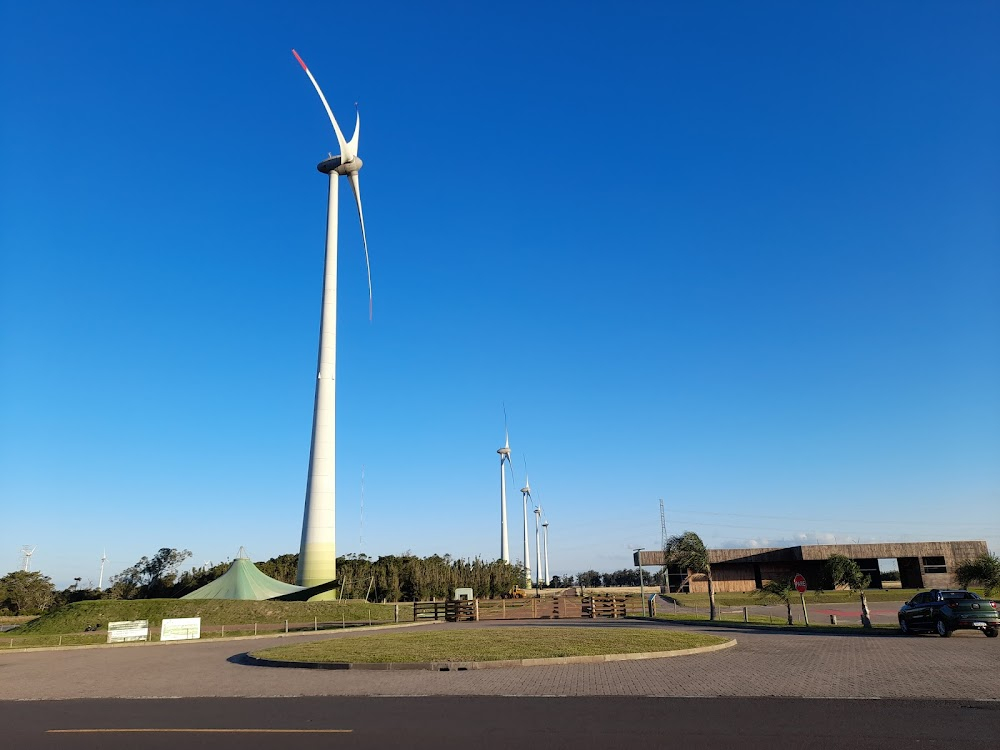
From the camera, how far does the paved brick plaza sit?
44.0ft

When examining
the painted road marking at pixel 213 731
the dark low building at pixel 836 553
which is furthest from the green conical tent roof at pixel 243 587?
the painted road marking at pixel 213 731

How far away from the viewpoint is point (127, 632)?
3341 centimetres

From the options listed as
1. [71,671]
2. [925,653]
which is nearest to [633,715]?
[925,653]

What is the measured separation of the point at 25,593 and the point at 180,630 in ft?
200

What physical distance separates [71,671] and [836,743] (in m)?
21.1

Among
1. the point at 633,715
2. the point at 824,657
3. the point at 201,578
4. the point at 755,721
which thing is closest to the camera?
the point at 755,721

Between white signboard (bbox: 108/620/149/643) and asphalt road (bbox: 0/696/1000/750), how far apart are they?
73.4 feet

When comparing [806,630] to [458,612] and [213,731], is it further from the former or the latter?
[213,731]

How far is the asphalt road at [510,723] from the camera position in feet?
30.3

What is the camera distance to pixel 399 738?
9.57 m

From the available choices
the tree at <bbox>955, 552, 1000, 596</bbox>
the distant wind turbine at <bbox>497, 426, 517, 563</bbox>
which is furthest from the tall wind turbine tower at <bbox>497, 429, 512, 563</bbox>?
the tree at <bbox>955, 552, 1000, 596</bbox>

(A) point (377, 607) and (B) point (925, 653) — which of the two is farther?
(A) point (377, 607)

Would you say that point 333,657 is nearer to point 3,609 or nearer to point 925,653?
point 925,653

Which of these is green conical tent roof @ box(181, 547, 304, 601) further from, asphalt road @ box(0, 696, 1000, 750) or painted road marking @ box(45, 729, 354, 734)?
painted road marking @ box(45, 729, 354, 734)
